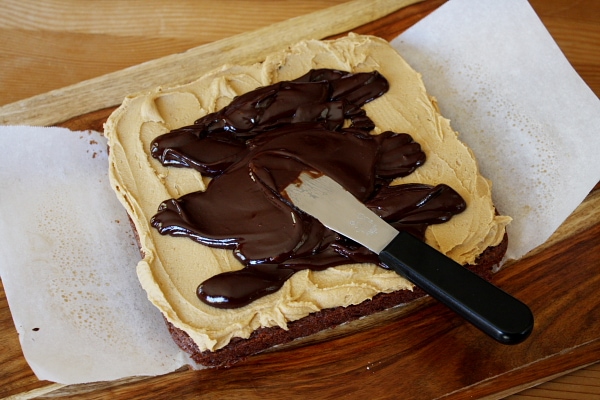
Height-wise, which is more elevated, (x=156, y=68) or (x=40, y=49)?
(x=40, y=49)

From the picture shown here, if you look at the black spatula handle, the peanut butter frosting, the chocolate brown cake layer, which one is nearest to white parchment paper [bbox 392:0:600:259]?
the peanut butter frosting

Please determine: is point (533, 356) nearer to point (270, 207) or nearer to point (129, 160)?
point (270, 207)

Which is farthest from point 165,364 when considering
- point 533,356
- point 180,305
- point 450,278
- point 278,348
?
point 533,356

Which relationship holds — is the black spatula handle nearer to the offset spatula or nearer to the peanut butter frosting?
the offset spatula

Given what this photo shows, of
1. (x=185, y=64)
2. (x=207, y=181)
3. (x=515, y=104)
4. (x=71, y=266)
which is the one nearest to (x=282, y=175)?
(x=207, y=181)

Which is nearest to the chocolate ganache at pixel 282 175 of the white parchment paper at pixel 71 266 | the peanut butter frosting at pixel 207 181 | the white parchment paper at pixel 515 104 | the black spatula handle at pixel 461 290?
the peanut butter frosting at pixel 207 181

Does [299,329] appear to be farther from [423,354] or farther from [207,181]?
[207,181]
